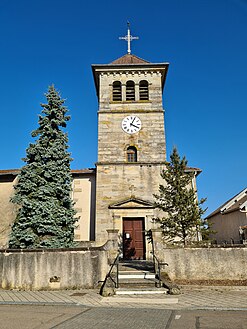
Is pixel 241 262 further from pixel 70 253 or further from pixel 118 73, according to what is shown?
pixel 118 73

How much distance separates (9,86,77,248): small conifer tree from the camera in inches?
456

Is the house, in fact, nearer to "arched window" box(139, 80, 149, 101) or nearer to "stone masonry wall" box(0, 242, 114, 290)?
"stone masonry wall" box(0, 242, 114, 290)

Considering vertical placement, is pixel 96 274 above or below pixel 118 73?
below

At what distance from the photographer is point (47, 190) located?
486 inches

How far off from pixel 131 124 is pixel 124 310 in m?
12.8

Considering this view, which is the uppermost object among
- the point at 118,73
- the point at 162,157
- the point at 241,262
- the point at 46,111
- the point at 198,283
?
the point at 118,73

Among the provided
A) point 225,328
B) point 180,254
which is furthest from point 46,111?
point 225,328

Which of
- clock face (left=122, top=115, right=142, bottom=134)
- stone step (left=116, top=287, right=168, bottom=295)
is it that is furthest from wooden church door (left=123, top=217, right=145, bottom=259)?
clock face (left=122, top=115, right=142, bottom=134)

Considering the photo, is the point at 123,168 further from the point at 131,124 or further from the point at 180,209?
the point at 180,209

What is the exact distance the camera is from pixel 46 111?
14250 mm

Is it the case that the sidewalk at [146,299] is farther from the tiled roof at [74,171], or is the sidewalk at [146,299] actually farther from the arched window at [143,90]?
the arched window at [143,90]

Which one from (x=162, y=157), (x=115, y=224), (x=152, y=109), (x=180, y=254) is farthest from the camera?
(x=152, y=109)

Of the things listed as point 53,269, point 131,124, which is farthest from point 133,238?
point 131,124

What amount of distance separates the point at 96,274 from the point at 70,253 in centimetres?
129
